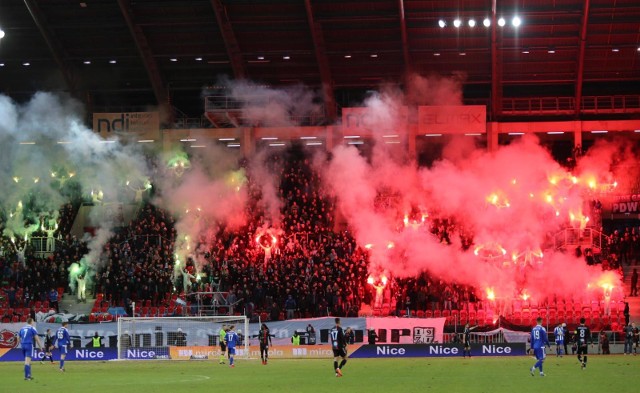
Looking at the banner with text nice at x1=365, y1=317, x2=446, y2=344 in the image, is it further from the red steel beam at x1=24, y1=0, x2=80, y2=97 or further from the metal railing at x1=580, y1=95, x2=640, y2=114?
the red steel beam at x1=24, y1=0, x2=80, y2=97

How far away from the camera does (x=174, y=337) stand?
3672 centimetres

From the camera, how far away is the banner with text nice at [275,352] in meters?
36.2

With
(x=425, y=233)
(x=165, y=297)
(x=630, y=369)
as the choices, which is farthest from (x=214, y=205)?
(x=630, y=369)

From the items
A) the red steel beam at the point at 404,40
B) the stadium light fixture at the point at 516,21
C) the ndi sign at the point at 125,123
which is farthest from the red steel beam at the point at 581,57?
the ndi sign at the point at 125,123

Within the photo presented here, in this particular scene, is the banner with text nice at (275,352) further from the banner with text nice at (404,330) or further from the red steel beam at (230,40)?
the red steel beam at (230,40)

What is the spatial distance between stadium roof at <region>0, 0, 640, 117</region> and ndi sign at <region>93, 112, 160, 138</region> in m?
1.88

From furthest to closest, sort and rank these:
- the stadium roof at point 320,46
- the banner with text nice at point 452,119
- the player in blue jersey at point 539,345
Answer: the banner with text nice at point 452,119 < the stadium roof at point 320,46 < the player in blue jersey at point 539,345

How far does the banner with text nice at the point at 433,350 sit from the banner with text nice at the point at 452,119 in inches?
579

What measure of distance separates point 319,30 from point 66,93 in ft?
45.8

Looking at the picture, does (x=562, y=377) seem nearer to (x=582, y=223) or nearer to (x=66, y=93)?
(x=582, y=223)

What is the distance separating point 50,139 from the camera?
48969 mm

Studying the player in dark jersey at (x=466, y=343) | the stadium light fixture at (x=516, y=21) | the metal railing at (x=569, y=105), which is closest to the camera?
the player in dark jersey at (x=466, y=343)

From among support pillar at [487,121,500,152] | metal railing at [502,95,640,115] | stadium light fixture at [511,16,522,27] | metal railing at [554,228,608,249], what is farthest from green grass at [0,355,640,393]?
metal railing at [502,95,640,115]

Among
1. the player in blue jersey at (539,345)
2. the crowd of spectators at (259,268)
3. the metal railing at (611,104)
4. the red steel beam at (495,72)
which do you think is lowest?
the player in blue jersey at (539,345)
